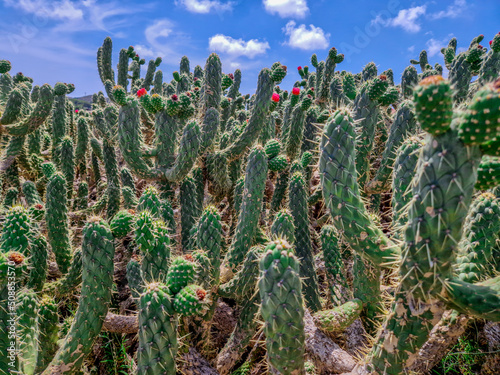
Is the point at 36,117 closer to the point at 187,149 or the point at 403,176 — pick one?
the point at 187,149

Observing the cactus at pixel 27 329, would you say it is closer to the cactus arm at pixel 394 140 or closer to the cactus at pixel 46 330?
the cactus at pixel 46 330

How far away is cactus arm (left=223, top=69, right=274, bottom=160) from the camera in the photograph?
A: 4.12 meters

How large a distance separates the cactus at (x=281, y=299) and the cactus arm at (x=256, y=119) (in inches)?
102

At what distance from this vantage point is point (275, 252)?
5.38 feet

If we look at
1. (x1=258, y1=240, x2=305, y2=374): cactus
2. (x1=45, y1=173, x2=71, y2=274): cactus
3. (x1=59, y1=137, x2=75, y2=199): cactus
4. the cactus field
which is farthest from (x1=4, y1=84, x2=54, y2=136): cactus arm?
(x1=258, y1=240, x2=305, y2=374): cactus

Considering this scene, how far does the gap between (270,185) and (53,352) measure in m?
3.15

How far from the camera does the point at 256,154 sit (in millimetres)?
2920

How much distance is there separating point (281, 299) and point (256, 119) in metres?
2.91

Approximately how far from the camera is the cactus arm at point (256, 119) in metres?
4.12

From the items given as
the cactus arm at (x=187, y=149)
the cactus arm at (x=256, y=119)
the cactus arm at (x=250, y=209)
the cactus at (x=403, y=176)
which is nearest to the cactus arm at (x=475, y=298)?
the cactus at (x=403, y=176)

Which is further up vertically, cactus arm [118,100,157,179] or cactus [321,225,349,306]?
cactus arm [118,100,157,179]

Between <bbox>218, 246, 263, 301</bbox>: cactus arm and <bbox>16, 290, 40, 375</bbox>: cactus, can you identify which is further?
<bbox>218, 246, 263, 301</bbox>: cactus arm

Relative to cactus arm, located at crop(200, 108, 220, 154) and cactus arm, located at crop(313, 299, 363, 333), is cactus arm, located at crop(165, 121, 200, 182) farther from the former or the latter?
cactus arm, located at crop(313, 299, 363, 333)

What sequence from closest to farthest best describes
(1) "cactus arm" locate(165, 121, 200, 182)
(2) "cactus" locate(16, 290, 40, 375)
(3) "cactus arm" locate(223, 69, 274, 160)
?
(2) "cactus" locate(16, 290, 40, 375), (1) "cactus arm" locate(165, 121, 200, 182), (3) "cactus arm" locate(223, 69, 274, 160)
